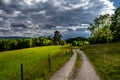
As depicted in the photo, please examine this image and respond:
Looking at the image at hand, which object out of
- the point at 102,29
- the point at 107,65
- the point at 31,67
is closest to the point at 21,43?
the point at 102,29

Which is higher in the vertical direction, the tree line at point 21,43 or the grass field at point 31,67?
the tree line at point 21,43

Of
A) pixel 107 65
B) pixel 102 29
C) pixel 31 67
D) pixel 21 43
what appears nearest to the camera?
pixel 107 65

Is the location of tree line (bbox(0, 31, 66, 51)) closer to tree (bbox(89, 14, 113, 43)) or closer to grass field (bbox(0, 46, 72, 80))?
tree (bbox(89, 14, 113, 43))

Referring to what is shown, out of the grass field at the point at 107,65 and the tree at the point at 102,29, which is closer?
the grass field at the point at 107,65

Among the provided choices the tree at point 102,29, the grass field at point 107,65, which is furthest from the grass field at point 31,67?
the tree at point 102,29

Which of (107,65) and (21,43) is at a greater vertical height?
(21,43)

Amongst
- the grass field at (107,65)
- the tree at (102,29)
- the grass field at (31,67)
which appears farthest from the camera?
the tree at (102,29)

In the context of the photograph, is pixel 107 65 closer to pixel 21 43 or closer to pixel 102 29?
pixel 102 29

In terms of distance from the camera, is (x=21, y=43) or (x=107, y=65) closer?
(x=107, y=65)

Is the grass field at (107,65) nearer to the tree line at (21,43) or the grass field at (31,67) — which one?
the grass field at (31,67)

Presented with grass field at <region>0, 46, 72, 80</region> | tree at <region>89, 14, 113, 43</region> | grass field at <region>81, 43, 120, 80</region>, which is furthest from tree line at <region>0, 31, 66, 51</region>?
grass field at <region>81, 43, 120, 80</region>

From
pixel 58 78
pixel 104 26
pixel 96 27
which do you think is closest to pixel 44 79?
pixel 58 78

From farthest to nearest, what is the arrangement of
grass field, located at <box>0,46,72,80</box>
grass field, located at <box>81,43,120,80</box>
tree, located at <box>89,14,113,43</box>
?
tree, located at <box>89,14,113,43</box> → grass field, located at <box>0,46,72,80</box> → grass field, located at <box>81,43,120,80</box>

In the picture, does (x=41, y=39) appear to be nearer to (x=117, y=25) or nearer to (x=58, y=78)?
(x=117, y=25)
